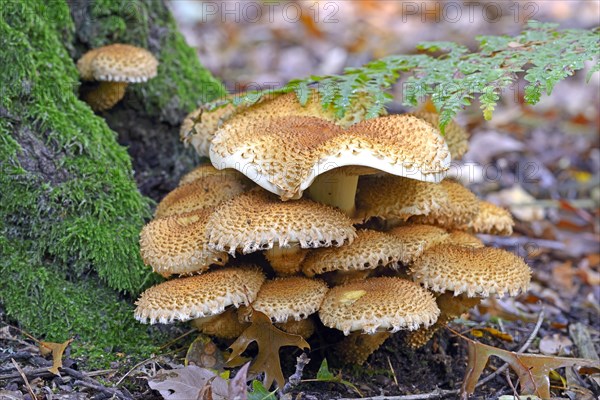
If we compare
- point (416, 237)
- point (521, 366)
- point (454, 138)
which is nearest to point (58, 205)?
point (416, 237)

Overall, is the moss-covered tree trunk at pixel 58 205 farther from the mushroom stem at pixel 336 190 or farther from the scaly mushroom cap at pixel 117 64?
the mushroom stem at pixel 336 190

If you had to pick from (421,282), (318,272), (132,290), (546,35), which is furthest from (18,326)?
(546,35)

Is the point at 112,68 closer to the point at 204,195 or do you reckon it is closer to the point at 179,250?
the point at 204,195

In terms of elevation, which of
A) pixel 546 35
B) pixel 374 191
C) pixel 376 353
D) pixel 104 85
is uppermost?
pixel 546 35

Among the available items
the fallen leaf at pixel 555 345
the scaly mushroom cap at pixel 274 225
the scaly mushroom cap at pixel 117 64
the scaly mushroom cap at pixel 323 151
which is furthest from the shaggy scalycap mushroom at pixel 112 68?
the fallen leaf at pixel 555 345

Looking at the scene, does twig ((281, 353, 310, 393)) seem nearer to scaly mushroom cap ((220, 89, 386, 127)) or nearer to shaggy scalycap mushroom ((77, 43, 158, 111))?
scaly mushroom cap ((220, 89, 386, 127))

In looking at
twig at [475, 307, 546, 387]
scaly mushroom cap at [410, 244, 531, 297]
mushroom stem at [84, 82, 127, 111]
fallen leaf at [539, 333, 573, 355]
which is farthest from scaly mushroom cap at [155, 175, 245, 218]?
fallen leaf at [539, 333, 573, 355]

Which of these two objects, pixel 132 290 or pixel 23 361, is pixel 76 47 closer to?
pixel 132 290
